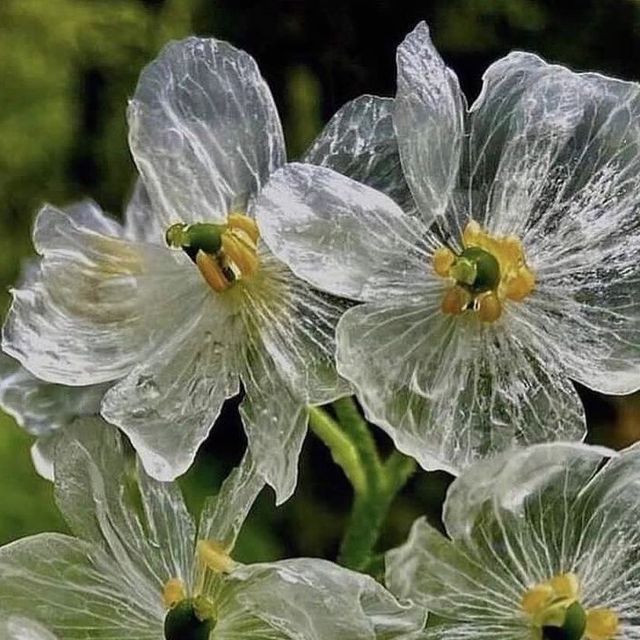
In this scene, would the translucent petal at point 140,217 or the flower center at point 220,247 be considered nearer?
the flower center at point 220,247

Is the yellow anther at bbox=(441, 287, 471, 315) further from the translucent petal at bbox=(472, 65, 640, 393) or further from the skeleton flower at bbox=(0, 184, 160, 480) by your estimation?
the skeleton flower at bbox=(0, 184, 160, 480)

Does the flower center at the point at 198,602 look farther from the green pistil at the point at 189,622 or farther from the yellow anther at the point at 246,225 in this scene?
the yellow anther at the point at 246,225

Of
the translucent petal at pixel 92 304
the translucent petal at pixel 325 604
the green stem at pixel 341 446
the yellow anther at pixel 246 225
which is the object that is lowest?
the translucent petal at pixel 325 604

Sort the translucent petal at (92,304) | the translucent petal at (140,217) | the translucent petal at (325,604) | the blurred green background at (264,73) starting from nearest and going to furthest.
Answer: the translucent petal at (325,604)
the translucent petal at (92,304)
the translucent petal at (140,217)
the blurred green background at (264,73)

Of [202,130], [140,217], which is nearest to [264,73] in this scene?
[140,217]

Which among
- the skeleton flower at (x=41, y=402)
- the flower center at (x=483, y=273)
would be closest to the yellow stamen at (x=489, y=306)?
the flower center at (x=483, y=273)

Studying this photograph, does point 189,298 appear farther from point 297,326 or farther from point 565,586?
point 565,586

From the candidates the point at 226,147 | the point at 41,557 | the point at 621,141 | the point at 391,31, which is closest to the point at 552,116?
the point at 621,141

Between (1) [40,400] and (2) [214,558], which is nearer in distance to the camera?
(2) [214,558]
